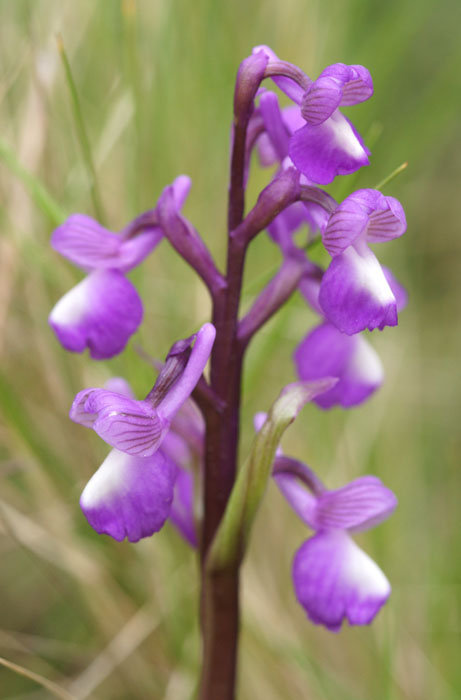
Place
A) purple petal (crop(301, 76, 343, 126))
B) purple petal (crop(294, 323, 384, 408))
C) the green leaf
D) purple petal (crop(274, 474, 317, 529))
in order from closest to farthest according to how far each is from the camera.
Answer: purple petal (crop(301, 76, 343, 126)) → the green leaf → purple petal (crop(274, 474, 317, 529)) → purple petal (crop(294, 323, 384, 408))

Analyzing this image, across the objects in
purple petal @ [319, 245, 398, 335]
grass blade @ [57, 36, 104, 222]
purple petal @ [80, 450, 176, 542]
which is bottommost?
purple petal @ [80, 450, 176, 542]

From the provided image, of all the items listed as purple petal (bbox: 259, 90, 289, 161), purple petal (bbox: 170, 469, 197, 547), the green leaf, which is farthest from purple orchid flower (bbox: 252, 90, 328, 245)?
purple petal (bbox: 170, 469, 197, 547)

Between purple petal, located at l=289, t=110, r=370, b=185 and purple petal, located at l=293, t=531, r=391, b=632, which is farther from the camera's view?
purple petal, located at l=293, t=531, r=391, b=632

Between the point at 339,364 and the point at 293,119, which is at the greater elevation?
the point at 293,119

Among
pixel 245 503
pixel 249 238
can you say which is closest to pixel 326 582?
pixel 245 503

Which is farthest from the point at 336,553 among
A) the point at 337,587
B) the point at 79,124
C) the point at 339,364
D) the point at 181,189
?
the point at 79,124

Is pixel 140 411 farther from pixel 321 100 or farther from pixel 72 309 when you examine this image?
pixel 321 100

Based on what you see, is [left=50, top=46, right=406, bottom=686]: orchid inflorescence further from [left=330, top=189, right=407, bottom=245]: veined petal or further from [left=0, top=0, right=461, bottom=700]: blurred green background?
[left=0, top=0, right=461, bottom=700]: blurred green background
